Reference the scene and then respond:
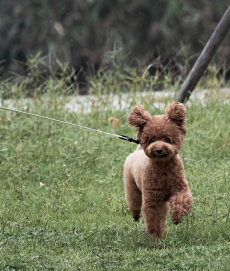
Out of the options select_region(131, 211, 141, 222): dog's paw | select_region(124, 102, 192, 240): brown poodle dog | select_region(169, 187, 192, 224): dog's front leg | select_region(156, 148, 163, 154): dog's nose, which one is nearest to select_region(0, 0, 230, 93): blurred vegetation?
select_region(131, 211, 141, 222): dog's paw

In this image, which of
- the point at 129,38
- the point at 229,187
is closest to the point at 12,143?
the point at 229,187

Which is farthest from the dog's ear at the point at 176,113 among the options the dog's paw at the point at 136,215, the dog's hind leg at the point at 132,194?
the dog's paw at the point at 136,215

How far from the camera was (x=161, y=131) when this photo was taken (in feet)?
16.6

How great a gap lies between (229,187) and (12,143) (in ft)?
7.82

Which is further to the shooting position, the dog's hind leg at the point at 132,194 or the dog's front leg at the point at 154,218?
the dog's hind leg at the point at 132,194

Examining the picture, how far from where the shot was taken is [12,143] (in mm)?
7977

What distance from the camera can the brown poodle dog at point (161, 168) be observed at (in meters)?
5.07

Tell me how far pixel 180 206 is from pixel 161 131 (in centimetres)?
48

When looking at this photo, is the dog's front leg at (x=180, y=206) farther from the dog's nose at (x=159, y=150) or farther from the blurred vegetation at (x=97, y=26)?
the blurred vegetation at (x=97, y=26)

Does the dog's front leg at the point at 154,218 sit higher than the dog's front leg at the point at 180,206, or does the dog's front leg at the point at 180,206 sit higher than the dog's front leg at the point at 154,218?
the dog's front leg at the point at 180,206

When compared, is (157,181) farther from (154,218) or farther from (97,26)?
(97,26)

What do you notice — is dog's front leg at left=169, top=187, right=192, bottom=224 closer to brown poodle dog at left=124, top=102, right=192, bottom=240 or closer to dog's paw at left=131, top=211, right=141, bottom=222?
brown poodle dog at left=124, top=102, right=192, bottom=240

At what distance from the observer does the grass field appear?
16.2ft

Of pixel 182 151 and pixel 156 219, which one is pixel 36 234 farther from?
pixel 182 151
